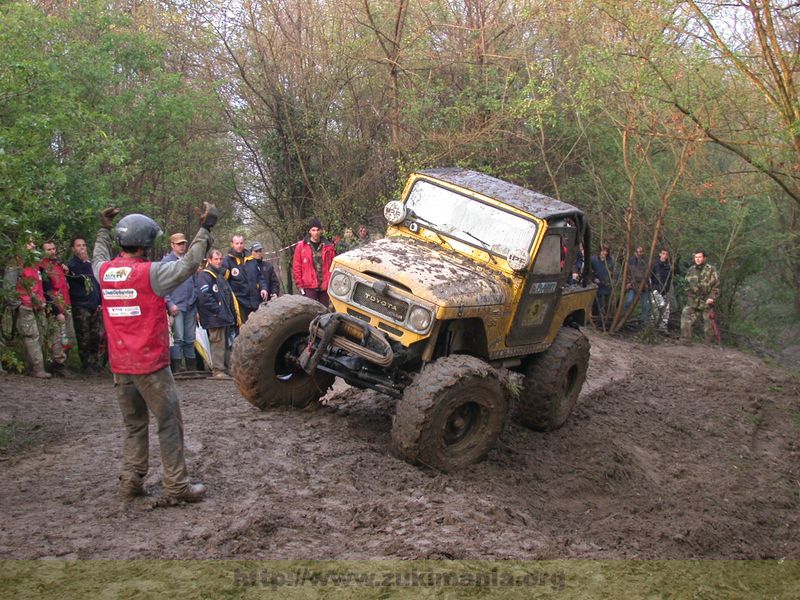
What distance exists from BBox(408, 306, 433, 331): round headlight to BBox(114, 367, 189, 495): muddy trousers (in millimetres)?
2246

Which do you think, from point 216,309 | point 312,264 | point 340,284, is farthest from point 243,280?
point 340,284

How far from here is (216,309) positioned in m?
10.7

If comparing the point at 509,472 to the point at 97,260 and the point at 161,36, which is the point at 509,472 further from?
the point at 161,36

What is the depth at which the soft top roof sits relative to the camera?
8102 millimetres

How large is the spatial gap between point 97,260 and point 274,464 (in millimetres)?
2023

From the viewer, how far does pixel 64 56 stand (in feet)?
42.1

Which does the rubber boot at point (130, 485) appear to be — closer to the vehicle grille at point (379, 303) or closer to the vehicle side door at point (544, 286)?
the vehicle grille at point (379, 303)

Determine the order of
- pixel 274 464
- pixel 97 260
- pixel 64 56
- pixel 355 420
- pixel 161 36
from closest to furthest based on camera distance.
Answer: pixel 97 260 → pixel 274 464 → pixel 355 420 → pixel 64 56 → pixel 161 36

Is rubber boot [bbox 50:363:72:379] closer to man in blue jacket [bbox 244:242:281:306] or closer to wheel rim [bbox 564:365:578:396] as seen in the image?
man in blue jacket [bbox 244:242:281:306]

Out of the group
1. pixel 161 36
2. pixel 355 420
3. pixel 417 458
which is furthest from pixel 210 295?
pixel 161 36

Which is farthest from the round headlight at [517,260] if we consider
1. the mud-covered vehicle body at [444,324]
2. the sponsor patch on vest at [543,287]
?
the sponsor patch on vest at [543,287]

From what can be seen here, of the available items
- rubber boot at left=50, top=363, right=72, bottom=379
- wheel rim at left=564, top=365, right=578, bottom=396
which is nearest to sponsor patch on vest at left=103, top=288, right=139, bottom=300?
wheel rim at left=564, top=365, right=578, bottom=396

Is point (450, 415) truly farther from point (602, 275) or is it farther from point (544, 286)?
point (602, 275)

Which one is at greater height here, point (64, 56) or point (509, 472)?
point (64, 56)
